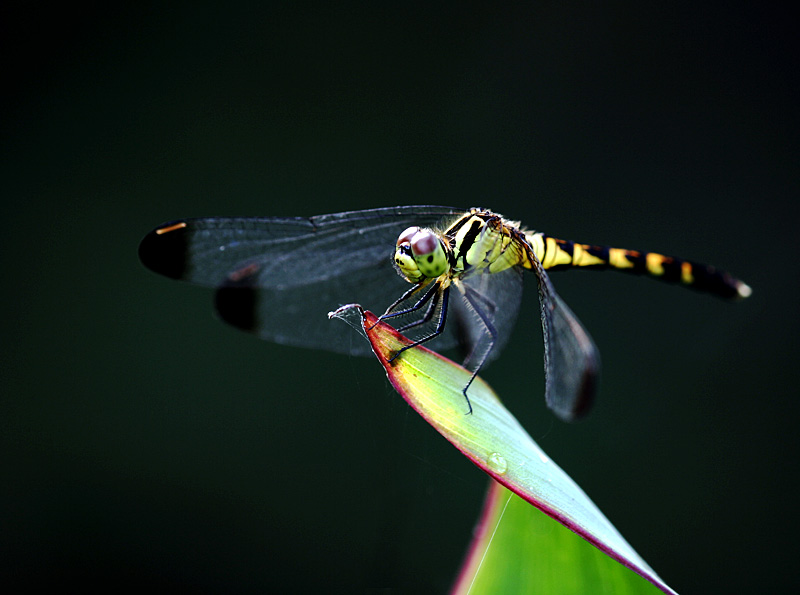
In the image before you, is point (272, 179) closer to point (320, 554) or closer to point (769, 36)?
point (320, 554)

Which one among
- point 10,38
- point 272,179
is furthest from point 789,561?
point 10,38

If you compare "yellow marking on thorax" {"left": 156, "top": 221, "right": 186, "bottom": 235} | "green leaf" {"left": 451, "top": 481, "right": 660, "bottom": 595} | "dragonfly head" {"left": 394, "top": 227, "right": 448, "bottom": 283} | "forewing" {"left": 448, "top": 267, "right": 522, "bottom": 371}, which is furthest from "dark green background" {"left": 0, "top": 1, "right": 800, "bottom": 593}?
"green leaf" {"left": 451, "top": 481, "right": 660, "bottom": 595}

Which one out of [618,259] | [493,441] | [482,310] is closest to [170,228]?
[482,310]

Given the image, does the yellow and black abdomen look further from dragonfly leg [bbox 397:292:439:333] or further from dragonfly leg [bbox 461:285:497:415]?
dragonfly leg [bbox 397:292:439:333]

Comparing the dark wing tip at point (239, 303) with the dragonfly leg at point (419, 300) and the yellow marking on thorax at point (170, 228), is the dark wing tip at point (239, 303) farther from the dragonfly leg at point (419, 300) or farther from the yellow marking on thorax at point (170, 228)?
the dragonfly leg at point (419, 300)

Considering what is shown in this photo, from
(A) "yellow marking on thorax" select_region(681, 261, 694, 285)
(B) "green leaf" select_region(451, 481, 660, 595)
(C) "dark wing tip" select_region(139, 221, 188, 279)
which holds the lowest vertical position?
(B) "green leaf" select_region(451, 481, 660, 595)

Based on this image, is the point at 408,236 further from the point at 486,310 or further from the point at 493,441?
the point at 493,441

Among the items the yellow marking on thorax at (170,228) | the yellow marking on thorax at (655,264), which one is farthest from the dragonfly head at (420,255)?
the yellow marking on thorax at (655,264)

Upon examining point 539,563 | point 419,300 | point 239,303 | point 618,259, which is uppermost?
point 618,259
